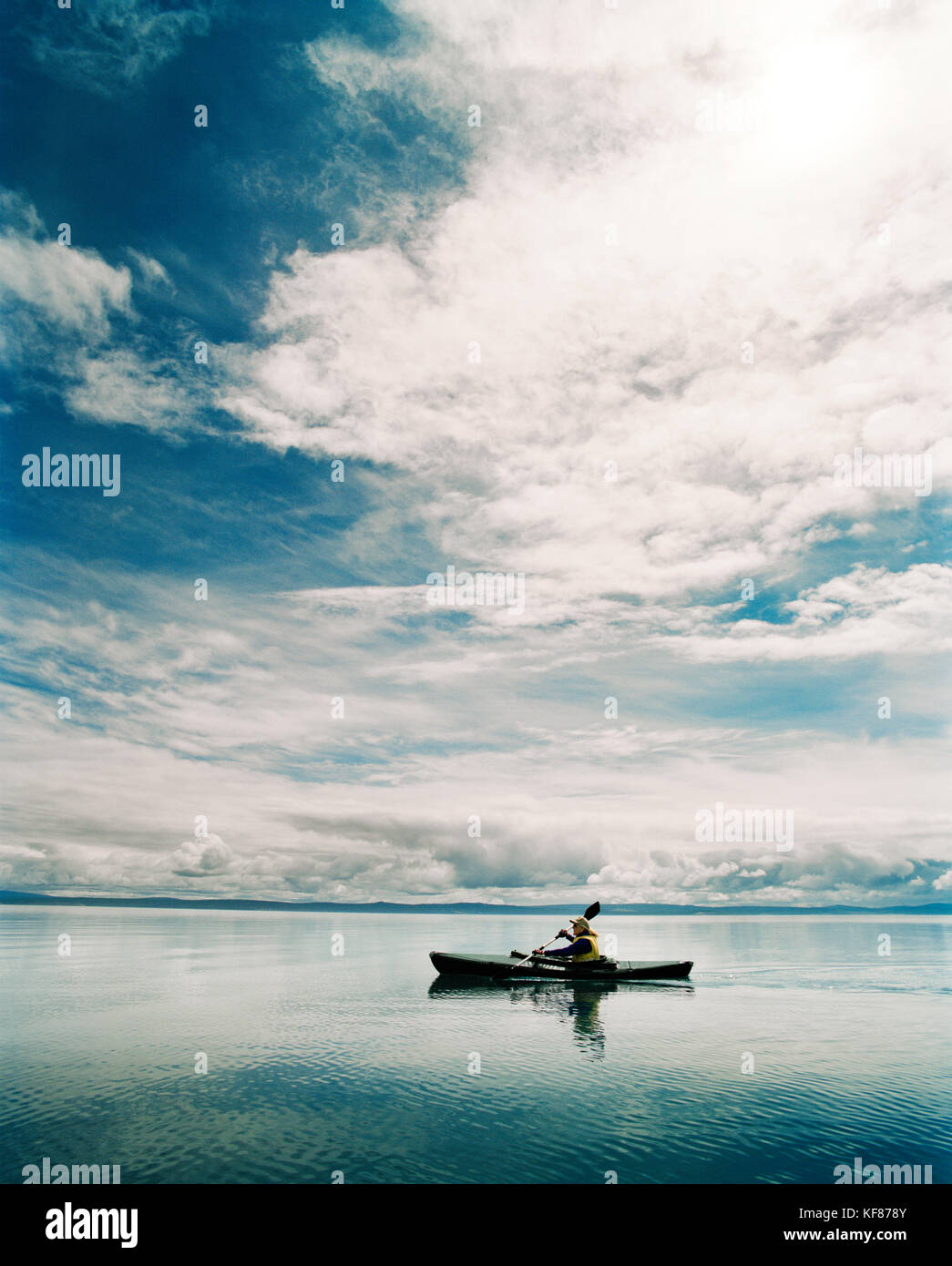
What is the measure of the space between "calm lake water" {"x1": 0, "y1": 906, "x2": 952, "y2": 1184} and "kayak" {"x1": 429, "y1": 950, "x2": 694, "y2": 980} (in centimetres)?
141

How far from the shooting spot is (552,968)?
2095 inches

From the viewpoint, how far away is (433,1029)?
4078 centimetres

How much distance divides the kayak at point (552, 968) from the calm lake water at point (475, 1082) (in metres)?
1.41

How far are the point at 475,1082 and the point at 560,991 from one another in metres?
28.9

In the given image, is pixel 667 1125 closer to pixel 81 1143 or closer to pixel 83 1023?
pixel 81 1143

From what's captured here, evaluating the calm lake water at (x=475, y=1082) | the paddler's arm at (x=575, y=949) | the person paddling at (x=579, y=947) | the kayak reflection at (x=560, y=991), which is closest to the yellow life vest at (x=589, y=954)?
the person paddling at (x=579, y=947)

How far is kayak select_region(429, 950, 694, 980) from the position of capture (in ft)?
174

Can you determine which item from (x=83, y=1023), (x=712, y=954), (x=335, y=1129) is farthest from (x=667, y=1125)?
(x=712, y=954)

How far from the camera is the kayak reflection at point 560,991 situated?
4569 centimetres


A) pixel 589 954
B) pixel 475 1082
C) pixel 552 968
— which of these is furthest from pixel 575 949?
pixel 475 1082

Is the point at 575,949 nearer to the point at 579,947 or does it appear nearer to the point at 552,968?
the point at 579,947

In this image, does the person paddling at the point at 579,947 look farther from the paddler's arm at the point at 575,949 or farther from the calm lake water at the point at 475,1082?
the calm lake water at the point at 475,1082

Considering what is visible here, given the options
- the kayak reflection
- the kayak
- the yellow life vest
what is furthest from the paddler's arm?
the kayak reflection
